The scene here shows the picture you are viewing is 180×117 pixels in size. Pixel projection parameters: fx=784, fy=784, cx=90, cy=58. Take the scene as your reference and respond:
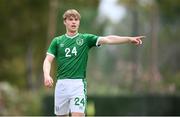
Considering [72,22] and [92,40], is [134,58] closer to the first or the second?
[92,40]

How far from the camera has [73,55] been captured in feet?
38.5

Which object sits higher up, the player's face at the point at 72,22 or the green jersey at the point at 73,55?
the player's face at the point at 72,22

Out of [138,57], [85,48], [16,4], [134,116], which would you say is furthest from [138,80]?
[85,48]

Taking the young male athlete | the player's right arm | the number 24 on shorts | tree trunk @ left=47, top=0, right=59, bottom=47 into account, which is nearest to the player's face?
the young male athlete

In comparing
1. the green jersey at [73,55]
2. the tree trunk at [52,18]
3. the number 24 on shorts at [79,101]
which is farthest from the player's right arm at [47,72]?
the tree trunk at [52,18]

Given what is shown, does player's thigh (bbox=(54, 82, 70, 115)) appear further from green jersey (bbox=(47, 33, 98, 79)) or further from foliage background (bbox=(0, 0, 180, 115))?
foliage background (bbox=(0, 0, 180, 115))

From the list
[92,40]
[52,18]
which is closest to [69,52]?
[92,40]

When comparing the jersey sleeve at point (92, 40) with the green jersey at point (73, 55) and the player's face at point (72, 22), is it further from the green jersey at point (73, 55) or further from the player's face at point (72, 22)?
the player's face at point (72, 22)

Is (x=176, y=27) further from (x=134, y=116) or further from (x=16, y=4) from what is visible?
(x=16, y=4)

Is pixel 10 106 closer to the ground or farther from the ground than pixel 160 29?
closer to the ground

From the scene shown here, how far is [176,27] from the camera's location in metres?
29.6

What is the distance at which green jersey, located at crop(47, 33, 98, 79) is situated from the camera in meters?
11.7

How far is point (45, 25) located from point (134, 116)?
20300 millimetres

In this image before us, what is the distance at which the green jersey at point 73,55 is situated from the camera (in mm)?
11711
